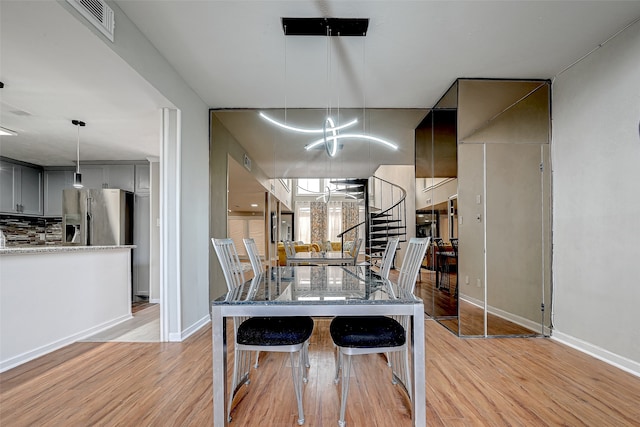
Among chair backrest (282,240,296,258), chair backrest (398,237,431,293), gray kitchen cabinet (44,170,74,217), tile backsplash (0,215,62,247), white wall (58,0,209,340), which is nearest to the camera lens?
chair backrest (398,237,431,293)

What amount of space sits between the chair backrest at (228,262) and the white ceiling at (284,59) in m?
1.53

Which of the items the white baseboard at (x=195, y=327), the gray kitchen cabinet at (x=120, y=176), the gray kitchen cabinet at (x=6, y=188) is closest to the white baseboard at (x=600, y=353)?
the white baseboard at (x=195, y=327)

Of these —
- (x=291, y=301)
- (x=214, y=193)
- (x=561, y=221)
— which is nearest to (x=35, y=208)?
(x=214, y=193)

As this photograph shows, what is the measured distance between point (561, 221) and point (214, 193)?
390 cm

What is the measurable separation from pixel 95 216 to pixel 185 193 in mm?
3016

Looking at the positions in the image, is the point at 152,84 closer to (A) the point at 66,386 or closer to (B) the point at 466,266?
(A) the point at 66,386

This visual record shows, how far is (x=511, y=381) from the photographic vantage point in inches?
89.3

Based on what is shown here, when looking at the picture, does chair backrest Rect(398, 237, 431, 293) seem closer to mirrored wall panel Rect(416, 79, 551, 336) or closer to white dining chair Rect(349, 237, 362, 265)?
mirrored wall panel Rect(416, 79, 551, 336)

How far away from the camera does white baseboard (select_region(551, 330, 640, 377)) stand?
239 cm

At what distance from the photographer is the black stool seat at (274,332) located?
1.76 m

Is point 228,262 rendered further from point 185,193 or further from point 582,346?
point 582,346

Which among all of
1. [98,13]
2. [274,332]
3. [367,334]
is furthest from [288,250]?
[98,13]

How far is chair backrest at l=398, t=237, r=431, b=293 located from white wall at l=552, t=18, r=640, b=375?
166 cm

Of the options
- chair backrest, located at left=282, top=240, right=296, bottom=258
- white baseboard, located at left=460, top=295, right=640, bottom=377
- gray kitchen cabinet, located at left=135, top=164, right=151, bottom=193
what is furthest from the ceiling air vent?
gray kitchen cabinet, located at left=135, top=164, right=151, bottom=193
